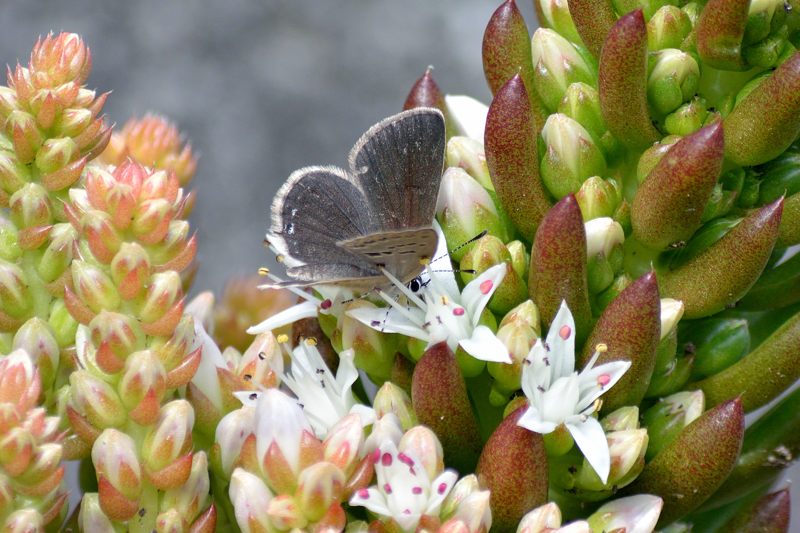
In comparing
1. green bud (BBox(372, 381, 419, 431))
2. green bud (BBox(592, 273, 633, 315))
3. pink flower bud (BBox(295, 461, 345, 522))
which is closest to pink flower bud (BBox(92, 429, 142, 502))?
pink flower bud (BBox(295, 461, 345, 522))

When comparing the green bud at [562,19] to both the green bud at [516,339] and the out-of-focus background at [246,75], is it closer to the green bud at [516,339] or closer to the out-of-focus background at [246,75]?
the green bud at [516,339]

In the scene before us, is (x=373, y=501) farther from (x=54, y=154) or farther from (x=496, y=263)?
(x=54, y=154)

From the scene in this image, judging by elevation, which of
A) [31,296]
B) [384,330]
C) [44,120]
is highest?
[44,120]

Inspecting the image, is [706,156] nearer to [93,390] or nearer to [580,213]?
[580,213]

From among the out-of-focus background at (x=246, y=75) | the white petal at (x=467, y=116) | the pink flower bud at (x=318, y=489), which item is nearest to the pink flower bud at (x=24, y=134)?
the pink flower bud at (x=318, y=489)

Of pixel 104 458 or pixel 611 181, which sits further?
pixel 611 181

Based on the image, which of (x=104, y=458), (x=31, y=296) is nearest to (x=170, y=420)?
(x=104, y=458)
